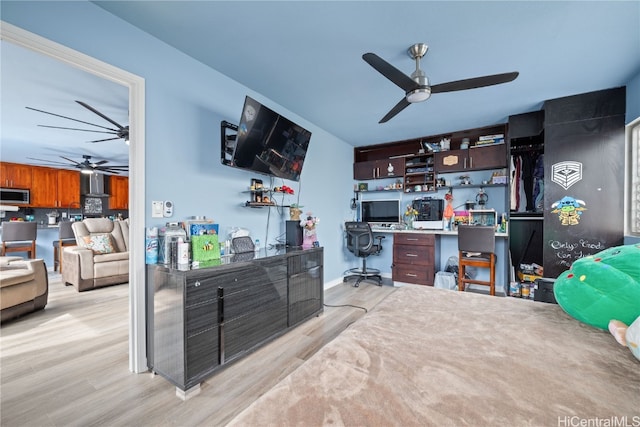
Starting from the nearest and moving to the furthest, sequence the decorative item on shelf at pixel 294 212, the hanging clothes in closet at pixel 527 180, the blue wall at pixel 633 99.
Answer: the blue wall at pixel 633 99, the decorative item on shelf at pixel 294 212, the hanging clothes in closet at pixel 527 180

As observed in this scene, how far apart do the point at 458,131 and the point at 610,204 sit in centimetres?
201

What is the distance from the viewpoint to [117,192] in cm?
694

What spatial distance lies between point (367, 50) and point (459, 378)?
2228 millimetres

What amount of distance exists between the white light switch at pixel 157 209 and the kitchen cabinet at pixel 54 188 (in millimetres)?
6390

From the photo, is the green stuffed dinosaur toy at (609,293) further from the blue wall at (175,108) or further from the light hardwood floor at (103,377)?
the blue wall at (175,108)

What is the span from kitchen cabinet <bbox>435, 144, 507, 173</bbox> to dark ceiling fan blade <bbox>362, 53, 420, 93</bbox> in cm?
233

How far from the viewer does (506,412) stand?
2.06 feet

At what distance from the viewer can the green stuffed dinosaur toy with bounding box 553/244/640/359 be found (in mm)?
965

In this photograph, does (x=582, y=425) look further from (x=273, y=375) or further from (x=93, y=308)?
(x=93, y=308)

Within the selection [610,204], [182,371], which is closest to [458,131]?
[610,204]

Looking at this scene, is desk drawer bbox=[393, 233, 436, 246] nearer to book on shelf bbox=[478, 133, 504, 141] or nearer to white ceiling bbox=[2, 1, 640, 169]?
book on shelf bbox=[478, 133, 504, 141]

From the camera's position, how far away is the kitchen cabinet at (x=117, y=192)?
685cm

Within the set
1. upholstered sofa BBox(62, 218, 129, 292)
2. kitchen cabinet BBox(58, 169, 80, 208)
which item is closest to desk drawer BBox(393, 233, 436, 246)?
upholstered sofa BBox(62, 218, 129, 292)

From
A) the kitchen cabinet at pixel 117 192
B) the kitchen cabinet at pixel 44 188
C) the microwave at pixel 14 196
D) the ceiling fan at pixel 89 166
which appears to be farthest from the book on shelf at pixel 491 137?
the microwave at pixel 14 196
